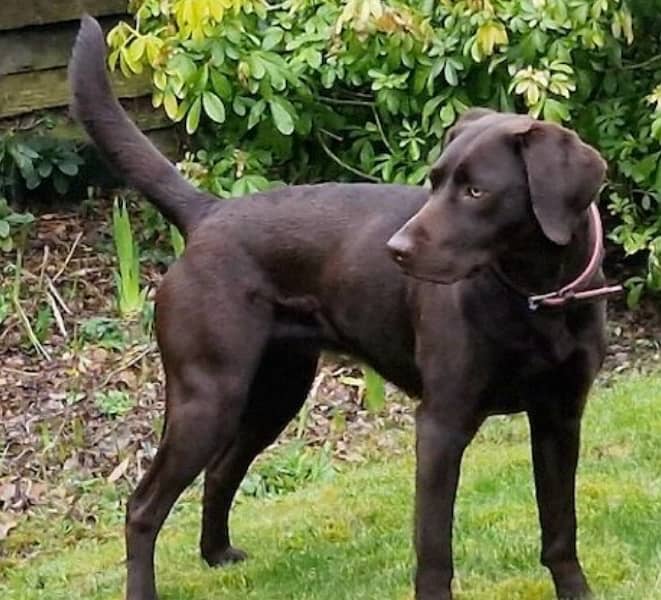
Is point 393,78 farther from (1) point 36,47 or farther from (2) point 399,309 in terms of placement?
(2) point 399,309

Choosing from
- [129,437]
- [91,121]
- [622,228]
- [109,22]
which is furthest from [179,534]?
[109,22]

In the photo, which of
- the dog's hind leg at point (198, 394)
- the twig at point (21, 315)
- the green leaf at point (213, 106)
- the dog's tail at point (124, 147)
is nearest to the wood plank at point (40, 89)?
the twig at point (21, 315)

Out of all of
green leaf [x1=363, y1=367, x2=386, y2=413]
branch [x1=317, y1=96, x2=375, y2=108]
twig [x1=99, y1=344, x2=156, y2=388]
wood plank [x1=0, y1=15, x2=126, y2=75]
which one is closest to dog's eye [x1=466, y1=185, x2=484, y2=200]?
green leaf [x1=363, y1=367, x2=386, y2=413]

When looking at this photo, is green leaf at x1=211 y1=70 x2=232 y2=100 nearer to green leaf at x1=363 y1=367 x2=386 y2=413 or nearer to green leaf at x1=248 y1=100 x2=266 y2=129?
green leaf at x1=248 y1=100 x2=266 y2=129

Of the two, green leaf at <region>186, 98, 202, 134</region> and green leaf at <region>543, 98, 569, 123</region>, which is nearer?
green leaf at <region>543, 98, 569, 123</region>

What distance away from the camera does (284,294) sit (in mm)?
4410

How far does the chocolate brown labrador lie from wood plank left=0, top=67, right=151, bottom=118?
150 inches

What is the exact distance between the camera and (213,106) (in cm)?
715

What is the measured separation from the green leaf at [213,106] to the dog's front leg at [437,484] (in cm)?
331

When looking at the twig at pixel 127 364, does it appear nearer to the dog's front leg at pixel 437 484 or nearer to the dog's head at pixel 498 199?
the dog's front leg at pixel 437 484

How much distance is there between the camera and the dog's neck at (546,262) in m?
3.80

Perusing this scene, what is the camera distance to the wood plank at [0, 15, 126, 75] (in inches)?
327

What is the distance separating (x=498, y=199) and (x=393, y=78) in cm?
372

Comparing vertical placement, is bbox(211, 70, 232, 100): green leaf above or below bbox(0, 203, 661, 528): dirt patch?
above
